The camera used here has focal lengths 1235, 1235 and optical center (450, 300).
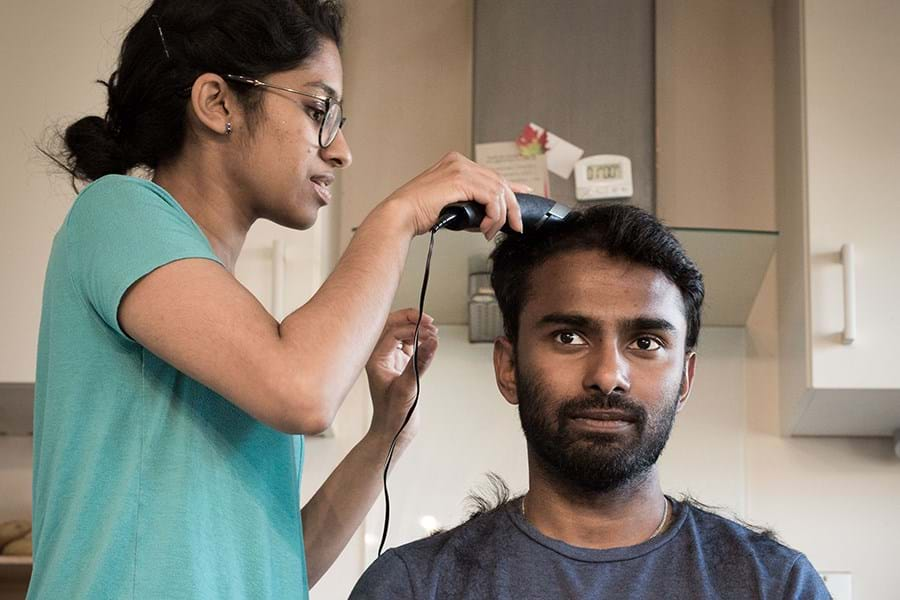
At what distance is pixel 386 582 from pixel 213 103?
571 millimetres

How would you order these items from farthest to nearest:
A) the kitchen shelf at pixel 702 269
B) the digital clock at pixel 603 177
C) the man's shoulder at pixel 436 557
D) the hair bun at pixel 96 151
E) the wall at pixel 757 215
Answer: the wall at pixel 757 215 → the digital clock at pixel 603 177 → the kitchen shelf at pixel 702 269 → the man's shoulder at pixel 436 557 → the hair bun at pixel 96 151

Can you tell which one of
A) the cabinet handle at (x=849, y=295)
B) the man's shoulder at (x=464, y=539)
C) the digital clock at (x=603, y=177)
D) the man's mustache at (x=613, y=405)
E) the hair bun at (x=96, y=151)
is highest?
the digital clock at (x=603, y=177)

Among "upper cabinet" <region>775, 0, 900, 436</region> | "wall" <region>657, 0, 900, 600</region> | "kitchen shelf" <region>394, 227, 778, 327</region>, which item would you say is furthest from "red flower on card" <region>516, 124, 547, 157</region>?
"upper cabinet" <region>775, 0, 900, 436</region>

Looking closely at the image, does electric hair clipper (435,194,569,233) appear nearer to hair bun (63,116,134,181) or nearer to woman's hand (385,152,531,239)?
woman's hand (385,152,531,239)

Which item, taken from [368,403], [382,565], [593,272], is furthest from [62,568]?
[368,403]

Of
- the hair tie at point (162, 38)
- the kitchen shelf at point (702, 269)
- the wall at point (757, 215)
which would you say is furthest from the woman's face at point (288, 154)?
the wall at point (757, 215)

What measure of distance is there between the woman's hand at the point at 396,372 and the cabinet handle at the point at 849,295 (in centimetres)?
104

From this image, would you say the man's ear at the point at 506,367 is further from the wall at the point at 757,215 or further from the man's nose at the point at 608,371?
the wall at the point at 757,215

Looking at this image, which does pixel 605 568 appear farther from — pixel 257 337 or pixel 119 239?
pixel 119 239

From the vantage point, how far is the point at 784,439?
2.53 meters

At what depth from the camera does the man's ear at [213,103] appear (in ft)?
4.00

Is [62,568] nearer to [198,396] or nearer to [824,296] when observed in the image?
[198,396]

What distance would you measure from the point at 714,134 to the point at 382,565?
1543mm

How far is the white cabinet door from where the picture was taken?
7.37ft
